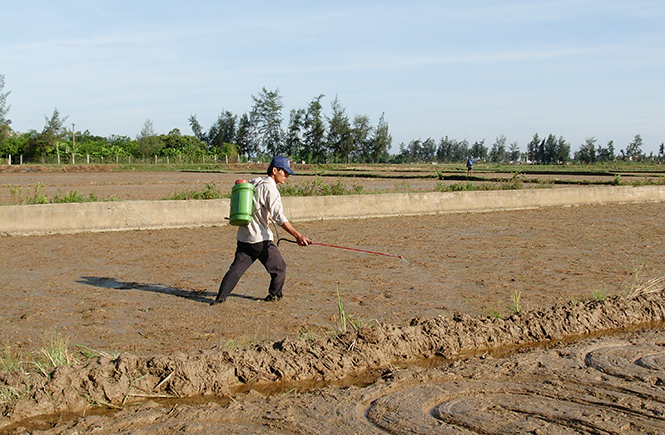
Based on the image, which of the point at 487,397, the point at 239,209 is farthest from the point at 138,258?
the point at 487,397

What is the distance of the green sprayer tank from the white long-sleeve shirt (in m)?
0.21

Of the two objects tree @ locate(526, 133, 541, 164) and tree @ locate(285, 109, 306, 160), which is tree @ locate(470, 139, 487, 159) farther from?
tree @ locate(285, 109, 306, 160)

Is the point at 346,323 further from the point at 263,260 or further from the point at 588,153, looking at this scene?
the point at 588,153

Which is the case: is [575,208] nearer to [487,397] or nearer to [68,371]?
[487,397]

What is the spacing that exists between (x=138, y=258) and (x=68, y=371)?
5559mm

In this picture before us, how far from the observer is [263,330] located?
5.73 metres

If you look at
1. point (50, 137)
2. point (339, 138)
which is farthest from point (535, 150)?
point (50, 137)

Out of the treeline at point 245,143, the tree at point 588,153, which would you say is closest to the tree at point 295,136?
the treeline at point 245,143

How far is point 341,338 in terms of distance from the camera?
5.16 metres

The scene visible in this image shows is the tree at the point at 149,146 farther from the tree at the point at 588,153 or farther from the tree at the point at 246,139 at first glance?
the tree at the point at 588,153

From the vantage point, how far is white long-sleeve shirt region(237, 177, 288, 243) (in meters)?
6.59

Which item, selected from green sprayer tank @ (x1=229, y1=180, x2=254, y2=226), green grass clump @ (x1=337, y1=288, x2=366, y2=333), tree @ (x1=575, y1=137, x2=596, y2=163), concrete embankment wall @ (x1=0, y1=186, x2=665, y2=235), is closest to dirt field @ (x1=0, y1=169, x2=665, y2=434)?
green grass clump @ (x1=337, y1=288, x2=366, y2=333)

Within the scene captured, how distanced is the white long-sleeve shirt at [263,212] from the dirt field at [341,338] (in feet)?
2.39

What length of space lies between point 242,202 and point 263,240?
585mm
